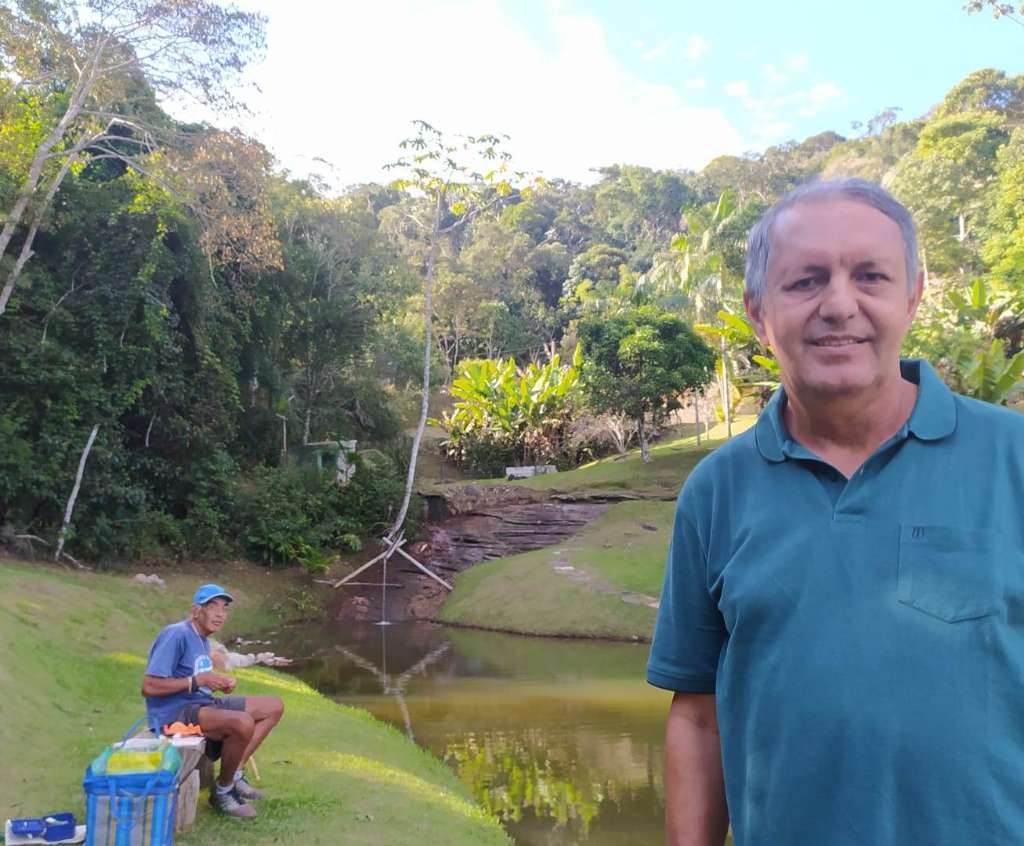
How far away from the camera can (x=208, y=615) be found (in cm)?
542

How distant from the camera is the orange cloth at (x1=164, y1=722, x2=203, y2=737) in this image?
16.2 ft

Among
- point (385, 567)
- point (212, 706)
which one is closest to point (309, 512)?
point (385, 567)

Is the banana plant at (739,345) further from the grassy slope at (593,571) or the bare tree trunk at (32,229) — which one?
the bare tree trunk at (32,229)

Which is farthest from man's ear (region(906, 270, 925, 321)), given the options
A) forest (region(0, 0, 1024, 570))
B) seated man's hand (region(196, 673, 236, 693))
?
forest (region(0, 0, 1024, 570))

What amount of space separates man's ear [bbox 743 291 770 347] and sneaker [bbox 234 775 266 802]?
494cm

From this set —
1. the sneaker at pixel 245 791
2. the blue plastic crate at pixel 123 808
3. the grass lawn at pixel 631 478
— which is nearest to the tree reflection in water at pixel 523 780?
the sneaker at pixel 245 791

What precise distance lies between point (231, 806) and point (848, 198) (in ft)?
17.0

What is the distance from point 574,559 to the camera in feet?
63.0

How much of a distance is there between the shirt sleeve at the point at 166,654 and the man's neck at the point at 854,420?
4.68 meters

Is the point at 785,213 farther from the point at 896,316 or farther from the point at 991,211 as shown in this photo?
the point at 991,211

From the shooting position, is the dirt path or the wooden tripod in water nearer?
the dirt path

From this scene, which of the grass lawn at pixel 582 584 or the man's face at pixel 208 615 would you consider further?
the grass lawn at pixel 582 584

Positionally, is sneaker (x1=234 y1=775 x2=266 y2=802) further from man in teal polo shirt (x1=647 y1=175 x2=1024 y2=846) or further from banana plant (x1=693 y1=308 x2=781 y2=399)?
banana plant (x1=693 y1=308 x2=781 y2=399)

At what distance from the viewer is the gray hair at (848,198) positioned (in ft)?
4.33
